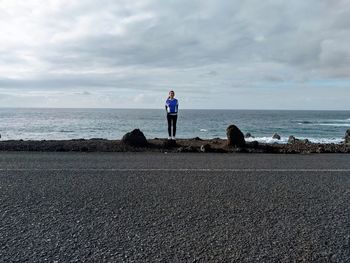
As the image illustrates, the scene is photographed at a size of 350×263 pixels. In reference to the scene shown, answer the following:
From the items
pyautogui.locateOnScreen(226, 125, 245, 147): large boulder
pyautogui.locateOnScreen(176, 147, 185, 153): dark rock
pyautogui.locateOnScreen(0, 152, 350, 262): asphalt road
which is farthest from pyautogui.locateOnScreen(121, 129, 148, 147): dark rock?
pyautogui.locateOnScreen(0, 152, 350, 262): asphalt road

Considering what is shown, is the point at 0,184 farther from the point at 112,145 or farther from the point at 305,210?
the point at 112,145

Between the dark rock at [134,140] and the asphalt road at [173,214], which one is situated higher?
the dark rock at [134,140]

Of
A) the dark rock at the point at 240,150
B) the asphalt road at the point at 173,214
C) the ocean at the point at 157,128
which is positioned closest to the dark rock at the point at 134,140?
the dark rock at the point at 240,150

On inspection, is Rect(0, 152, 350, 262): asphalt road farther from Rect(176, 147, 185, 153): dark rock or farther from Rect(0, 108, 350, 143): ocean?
Result: Rect(0, 108, 350, 143): ocean

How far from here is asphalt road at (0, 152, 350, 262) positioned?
3.57 metres

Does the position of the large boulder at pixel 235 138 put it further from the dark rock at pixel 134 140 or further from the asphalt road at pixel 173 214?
the asphalt road at pixel 173 214

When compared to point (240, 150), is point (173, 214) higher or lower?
lower

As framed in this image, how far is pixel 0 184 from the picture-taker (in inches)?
260

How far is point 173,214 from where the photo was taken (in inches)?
189

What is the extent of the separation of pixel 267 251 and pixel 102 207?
8.44 ft

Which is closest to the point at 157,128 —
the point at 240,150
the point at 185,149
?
the point at 185,149

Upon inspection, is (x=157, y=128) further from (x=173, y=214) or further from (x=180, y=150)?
(x=173, y=214)

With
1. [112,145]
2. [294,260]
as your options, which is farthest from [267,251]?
[112,145]

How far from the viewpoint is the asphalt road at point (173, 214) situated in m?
3.57
